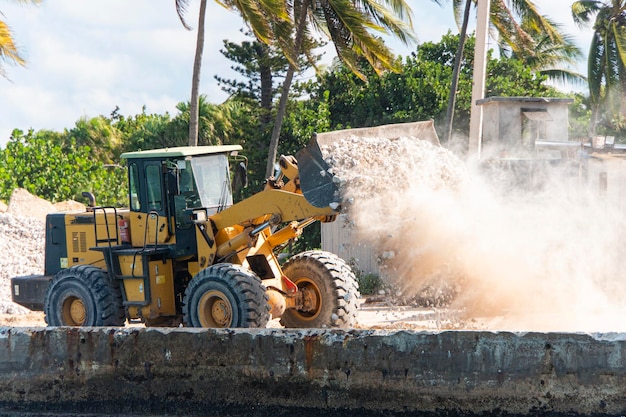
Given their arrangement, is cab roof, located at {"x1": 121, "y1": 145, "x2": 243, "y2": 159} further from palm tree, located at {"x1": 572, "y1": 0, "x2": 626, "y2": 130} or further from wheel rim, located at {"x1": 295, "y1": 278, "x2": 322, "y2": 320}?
palm tree, located at {"x1": 572, "y1": 0, "x2": 626, "y2": 130}

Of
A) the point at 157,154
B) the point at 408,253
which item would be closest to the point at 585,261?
the point at 408,253

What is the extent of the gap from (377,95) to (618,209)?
645 inches

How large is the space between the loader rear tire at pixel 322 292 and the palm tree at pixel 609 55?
28.6 m

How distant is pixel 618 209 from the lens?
52.0ft

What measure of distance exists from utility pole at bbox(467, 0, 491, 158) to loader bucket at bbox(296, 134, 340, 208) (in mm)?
10227

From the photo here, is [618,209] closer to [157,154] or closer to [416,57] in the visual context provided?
[157,154]

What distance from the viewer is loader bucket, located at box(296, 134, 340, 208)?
10.7m

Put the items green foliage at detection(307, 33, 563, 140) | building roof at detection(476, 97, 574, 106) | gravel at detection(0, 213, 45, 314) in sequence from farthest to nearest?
green foliage at detection(307, 33, 563, 140), building roof at detection(476, 97, 574, 106), gravel at detection(0, 213, 45, 314)

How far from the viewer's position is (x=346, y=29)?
23422mm

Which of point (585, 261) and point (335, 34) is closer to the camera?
point (585, 261)

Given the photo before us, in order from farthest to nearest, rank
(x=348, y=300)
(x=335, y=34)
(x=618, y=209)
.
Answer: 1. (x=335, y=34)
2. (x=618, y=209)
3. (x=348, y=300)

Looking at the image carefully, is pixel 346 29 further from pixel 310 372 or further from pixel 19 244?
pixel 310 372

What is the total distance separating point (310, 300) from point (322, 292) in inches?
10.5

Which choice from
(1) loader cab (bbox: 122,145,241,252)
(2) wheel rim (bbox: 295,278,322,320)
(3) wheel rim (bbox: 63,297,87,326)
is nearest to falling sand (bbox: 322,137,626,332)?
(2) wheel rim (bbox: 295,278,322,320)
